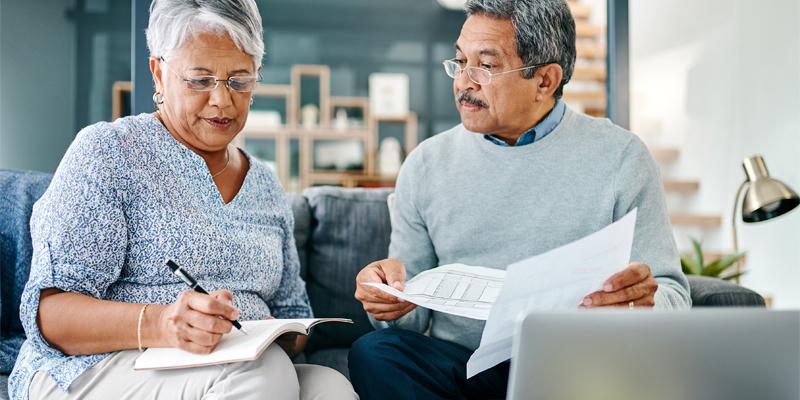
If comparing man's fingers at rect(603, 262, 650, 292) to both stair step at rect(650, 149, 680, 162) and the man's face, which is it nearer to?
the man's face

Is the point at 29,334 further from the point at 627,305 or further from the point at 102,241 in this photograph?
the point at 627,305

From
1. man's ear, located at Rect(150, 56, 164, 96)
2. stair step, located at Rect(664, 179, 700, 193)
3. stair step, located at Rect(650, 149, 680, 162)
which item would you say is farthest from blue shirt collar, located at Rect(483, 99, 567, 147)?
stair step, located at Rect(650, 149, 680, 162)

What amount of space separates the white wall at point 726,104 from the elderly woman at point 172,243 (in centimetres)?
292

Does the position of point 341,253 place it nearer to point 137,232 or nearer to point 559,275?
point 137,232

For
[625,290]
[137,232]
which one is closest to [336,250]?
[137,232]

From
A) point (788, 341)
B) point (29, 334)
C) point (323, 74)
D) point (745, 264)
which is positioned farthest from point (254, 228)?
point (323, 74)

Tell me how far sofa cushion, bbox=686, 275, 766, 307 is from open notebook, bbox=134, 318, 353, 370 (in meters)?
1.01

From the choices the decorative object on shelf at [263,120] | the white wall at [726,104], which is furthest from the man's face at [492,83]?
the decorative object on shelf at [263,120]

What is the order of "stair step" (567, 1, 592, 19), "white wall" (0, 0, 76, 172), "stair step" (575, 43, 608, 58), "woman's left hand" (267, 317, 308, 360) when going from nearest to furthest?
"woman's left hand" (267, 317, 308, 360) → "white wall" (0, 0, 76, 172) → "stair step" (575, 43, 608, 58) → "stair step" (567, 1, 592, 19)

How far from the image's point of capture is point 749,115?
317cm

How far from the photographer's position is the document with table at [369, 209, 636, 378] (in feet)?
2.12

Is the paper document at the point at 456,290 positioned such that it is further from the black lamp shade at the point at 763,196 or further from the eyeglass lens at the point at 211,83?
the black lamp shade at the point at 763,196

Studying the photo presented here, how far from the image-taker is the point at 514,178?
124 cm

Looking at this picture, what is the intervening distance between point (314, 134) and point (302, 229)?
345 centimetres
